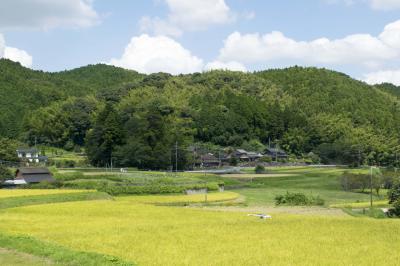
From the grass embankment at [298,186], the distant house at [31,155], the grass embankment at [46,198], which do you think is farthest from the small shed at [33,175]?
the distant house at [31,155]

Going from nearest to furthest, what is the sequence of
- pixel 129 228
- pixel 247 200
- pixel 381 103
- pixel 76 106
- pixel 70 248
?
1. pixel 70 248
2. pixel 129 228
3. pixel 247 200
4. pixel 76 106
5. pixel 381 103

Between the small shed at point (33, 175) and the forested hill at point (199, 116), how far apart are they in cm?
1775

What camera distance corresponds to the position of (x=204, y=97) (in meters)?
121

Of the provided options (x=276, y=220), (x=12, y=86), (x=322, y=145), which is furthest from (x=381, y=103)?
(x=276, y=220)

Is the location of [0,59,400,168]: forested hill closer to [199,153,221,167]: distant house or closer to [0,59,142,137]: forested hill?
[0,59,142,137]: forested hill

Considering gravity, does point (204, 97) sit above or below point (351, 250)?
above

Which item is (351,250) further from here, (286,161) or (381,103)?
(381,103)

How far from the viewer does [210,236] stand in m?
19.7

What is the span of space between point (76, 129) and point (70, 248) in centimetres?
8499

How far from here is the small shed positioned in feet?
171

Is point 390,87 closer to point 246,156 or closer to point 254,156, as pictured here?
point 254,156

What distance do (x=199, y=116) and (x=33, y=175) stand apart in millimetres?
55074

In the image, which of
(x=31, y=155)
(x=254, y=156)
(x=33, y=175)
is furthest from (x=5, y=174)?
(x=254, y=156)

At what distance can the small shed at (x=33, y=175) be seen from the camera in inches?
2048
